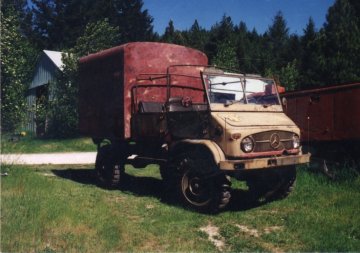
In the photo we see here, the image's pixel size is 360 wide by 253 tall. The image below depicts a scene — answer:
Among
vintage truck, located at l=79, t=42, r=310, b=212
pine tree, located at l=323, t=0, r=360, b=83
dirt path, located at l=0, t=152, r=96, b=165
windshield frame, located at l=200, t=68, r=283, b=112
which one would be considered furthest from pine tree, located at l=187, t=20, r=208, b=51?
windshield frame, located at l=200, t=68, r=283, b=112

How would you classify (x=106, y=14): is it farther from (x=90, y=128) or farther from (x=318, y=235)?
(x=318, y=235)

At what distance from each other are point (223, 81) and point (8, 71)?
38.8 feet

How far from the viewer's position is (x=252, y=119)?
7.73 m

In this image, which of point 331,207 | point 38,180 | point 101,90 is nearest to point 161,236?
point 331,207

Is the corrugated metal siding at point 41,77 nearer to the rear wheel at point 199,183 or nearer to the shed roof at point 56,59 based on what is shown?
the shed roof at point 56,59

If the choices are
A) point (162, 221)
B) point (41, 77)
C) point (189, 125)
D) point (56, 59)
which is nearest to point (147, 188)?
point (189, 125)

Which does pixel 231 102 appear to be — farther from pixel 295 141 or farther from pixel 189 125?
pixel 295 141

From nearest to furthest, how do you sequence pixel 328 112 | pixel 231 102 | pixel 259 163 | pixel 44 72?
pixel 259 163 < pixel 231 102 < pixel 328 112 < pixel 44 72

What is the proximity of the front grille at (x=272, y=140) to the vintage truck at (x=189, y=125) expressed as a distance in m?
0.02

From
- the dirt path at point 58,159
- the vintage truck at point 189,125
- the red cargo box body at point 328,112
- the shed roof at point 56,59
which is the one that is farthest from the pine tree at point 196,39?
the vintage truck at point 189,125

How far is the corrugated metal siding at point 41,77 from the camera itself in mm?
27641

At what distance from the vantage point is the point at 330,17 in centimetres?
3209

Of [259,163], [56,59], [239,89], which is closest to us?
[259,163]

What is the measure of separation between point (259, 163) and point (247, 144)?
0.38 metres
